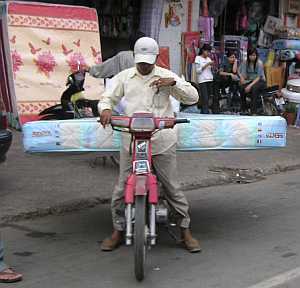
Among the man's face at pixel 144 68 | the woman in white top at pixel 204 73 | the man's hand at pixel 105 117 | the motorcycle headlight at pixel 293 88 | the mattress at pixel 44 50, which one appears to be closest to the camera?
the man's hand at pixel 105 117

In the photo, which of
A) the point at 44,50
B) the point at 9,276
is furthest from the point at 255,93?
the point at 9,276

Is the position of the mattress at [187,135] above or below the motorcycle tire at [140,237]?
above

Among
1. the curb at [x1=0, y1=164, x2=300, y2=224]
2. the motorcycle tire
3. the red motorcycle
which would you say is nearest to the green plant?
the curb at [x1=0, y1=164, x2=300, y2=224]

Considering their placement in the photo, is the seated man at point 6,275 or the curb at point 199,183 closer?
the seated man at point 6,275

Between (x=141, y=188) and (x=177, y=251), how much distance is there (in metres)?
1.02

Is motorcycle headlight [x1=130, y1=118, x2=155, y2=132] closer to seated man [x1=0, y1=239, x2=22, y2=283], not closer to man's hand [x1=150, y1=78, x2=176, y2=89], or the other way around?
man's hand [x1=150, y1=78, x2=176, y2=89]

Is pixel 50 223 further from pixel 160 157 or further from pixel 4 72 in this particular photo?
A: pixel 4 72

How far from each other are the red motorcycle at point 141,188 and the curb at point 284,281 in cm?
85

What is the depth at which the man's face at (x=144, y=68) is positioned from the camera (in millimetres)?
5125

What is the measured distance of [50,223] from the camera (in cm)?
653

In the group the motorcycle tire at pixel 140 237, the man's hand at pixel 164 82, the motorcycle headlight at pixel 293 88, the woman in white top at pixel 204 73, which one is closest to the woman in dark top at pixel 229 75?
the woman in white top at pixel 204 73

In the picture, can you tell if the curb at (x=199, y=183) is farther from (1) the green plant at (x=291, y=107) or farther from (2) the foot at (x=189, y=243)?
(1) the green plant at (x=291, y=107)

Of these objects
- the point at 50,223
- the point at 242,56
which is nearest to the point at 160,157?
the point at 50,223

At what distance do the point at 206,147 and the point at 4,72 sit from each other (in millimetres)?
6410
